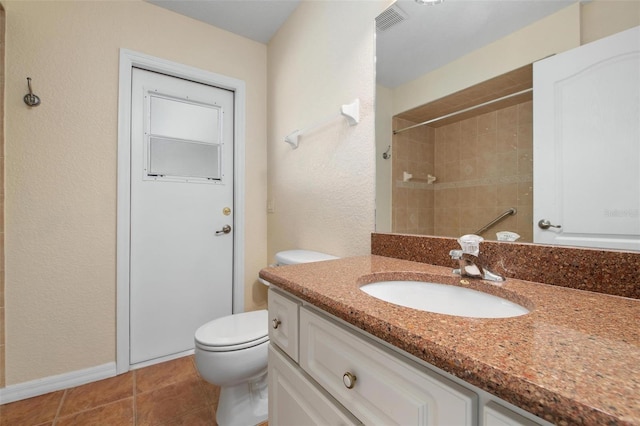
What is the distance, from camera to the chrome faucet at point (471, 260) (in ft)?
2.48

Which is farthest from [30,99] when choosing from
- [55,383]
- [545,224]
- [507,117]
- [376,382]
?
[545,224]

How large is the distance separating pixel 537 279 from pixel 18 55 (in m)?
2.60

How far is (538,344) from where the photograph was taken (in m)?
0.38

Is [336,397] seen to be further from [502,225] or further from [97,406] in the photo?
[97,406]

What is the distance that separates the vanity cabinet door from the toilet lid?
425 mm

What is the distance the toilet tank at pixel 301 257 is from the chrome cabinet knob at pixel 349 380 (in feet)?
2.93

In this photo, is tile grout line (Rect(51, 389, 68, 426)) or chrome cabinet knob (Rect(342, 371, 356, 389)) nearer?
chrome cabinet knob (Rect(342, 371, 356, 389))

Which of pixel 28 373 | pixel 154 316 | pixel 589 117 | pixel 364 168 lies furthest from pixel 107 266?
pixel 589 117

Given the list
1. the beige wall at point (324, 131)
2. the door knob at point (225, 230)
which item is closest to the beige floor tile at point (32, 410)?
the door knob at point (225, 230)

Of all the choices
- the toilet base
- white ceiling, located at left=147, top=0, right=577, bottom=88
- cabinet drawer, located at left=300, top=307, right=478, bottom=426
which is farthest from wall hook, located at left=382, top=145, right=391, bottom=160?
the toilet base

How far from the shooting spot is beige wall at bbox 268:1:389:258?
4.26 feet

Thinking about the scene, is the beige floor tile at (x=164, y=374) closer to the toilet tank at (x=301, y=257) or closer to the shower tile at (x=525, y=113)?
the toilet tank at (x=301, y=257)

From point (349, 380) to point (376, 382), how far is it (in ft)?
0.23

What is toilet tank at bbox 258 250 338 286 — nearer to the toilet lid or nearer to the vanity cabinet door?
the toilet lid
